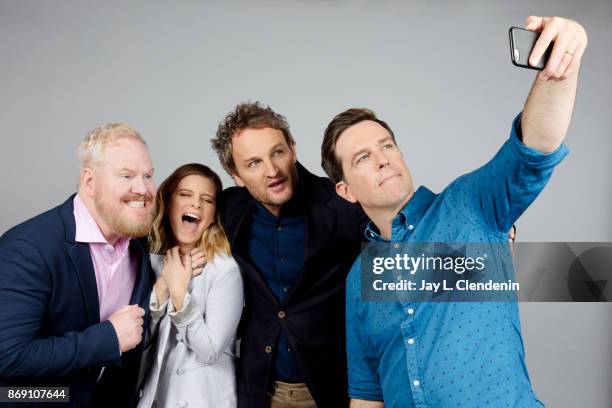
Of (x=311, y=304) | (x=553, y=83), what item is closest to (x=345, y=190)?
(x=311, y=304)

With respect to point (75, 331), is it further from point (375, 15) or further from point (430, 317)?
point (375, 15)

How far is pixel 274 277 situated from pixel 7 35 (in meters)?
2.22

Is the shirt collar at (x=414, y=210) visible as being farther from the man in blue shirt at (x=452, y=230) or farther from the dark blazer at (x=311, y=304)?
the dark blazer at (x=311, y=304)

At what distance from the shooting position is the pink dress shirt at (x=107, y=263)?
2297mm

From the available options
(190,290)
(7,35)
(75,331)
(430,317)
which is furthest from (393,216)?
(7,35)

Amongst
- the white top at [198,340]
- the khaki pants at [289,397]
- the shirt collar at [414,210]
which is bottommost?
the khaki pants at [289,397]

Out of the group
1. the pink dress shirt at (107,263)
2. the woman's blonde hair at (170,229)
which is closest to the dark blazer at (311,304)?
the woman's blonde hair at (170,229)

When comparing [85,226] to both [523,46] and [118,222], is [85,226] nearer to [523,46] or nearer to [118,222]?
[118,222]

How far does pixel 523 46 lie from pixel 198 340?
1.62 m

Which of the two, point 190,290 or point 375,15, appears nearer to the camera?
point 190,290

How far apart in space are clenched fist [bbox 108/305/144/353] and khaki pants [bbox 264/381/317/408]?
0.71 metres

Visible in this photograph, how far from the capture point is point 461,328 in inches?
71.1

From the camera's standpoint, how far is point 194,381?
252cm

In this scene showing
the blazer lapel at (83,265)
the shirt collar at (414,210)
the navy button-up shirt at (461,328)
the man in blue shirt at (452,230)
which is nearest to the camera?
the man in blue shirt at (452,230)
